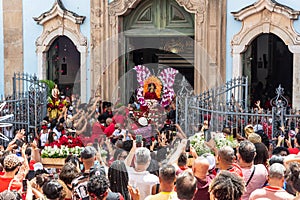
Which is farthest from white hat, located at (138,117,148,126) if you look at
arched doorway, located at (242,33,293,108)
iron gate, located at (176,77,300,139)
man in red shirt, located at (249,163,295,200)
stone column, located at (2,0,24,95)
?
man in red shirt, located at (249,163,295,200)

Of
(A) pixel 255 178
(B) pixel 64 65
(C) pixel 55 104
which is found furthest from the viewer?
(B) pixel 64 65

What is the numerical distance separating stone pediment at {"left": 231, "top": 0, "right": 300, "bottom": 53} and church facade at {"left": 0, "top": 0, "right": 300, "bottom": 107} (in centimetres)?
2

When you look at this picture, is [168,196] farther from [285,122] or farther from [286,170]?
[285,122]

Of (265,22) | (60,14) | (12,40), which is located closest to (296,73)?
(265,22)

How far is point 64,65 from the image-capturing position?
1894cm

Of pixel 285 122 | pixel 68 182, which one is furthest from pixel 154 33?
pixel 68 182

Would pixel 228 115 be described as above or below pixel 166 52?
below

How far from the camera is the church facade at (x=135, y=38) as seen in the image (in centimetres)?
1488

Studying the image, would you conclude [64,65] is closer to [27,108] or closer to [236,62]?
[27,108]

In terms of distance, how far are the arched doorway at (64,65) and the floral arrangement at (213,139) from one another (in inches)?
279

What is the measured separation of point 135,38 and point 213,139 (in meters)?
6.93

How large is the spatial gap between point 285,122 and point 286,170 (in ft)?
18.5

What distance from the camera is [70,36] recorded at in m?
17.1

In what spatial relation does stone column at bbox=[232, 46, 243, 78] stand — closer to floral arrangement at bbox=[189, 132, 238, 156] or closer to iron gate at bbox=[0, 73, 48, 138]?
floral arrangement at bbox=[189, 132, 238, 156]
